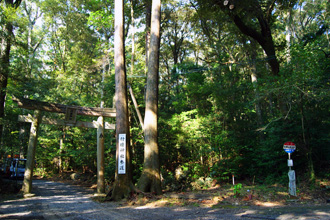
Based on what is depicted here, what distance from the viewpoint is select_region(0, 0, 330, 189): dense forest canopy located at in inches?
404

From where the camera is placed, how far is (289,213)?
5520 mm

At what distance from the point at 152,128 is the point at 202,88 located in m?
6.44

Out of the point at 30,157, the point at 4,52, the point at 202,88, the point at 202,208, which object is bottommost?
the point at 202,208

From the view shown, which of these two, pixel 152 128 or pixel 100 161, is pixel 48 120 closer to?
pixel 100 161

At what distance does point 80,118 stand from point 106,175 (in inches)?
284

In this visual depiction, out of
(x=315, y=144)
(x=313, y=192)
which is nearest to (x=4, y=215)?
(x=313, y=192)

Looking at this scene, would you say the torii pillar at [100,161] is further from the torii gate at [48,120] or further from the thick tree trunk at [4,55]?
the thick tree trunk at [4,55]

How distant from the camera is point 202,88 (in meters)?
14.4

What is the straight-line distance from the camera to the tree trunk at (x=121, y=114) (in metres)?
8.56

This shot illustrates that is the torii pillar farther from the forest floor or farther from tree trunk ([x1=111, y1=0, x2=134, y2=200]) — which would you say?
the forest floor

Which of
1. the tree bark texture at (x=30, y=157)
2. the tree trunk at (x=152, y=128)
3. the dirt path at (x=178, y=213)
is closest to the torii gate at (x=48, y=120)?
the tree bark texture at (x=30, y=157)

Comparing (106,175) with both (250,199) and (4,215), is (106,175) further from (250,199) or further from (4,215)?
(250,199)

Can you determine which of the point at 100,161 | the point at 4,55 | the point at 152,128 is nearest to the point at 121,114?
the point at 152,128

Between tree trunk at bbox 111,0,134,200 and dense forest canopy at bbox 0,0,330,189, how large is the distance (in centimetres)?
356
